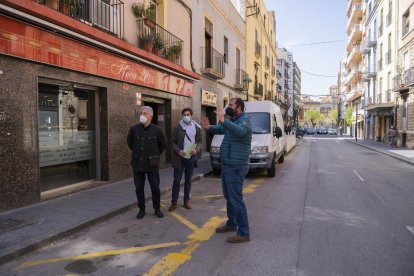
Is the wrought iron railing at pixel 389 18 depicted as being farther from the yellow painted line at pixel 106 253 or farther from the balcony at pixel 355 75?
the yellow painted line at pixel 106 253

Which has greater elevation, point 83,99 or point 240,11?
point 240,11

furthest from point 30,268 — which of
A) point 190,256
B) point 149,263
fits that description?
point 190,256

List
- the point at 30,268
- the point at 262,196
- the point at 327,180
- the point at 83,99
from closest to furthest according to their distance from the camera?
the point at 30,268
the point at 262,196
the point at 83,99
the point at 327,180

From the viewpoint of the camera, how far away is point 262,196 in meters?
7.66

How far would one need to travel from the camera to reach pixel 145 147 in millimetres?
5719

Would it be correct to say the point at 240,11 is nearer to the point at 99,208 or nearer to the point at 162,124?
the point at 162,124

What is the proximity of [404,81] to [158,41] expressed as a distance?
21.9 m

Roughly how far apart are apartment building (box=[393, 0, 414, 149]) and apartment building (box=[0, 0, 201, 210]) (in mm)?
20315

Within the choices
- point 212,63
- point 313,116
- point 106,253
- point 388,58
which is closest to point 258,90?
point 212,63

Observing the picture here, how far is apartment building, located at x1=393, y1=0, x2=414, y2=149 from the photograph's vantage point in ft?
81.3

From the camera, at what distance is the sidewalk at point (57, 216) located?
437 centimetres

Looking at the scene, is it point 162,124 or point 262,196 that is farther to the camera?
point 162,124

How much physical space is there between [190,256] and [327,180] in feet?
23.1

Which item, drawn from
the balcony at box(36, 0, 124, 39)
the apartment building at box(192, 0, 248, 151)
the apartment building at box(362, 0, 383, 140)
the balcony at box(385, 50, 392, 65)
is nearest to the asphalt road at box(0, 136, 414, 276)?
the balcony at box(36, 0, 124, 39)
